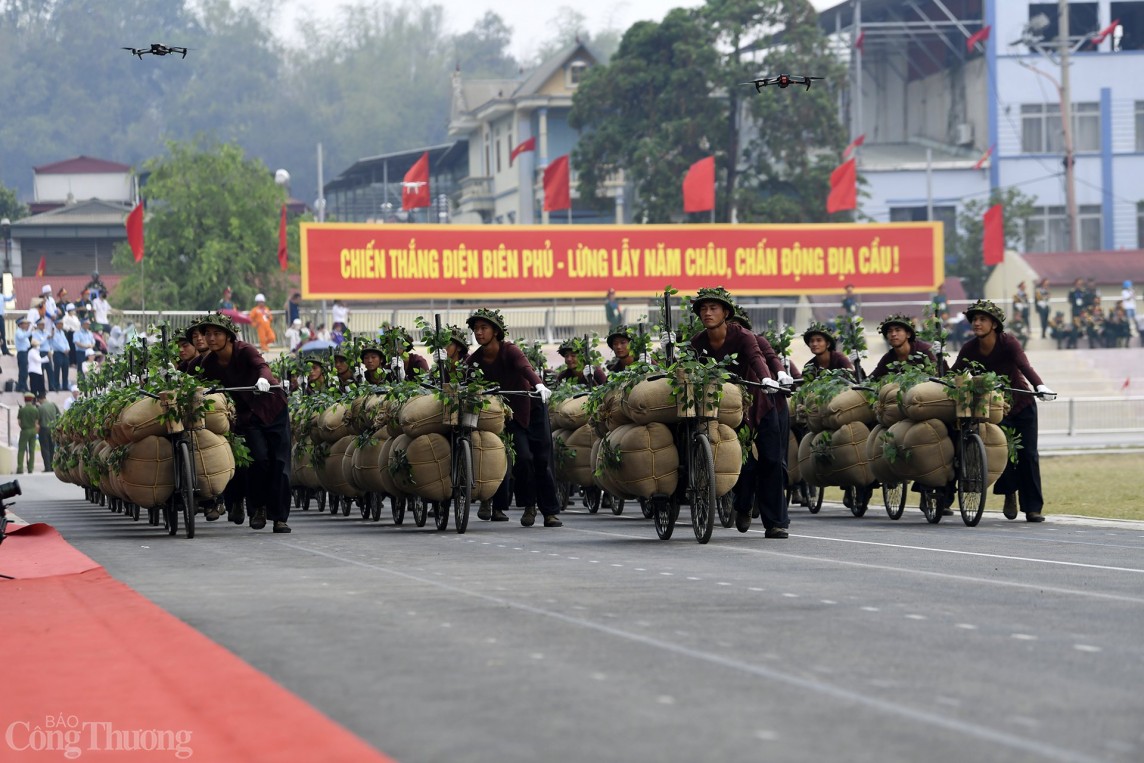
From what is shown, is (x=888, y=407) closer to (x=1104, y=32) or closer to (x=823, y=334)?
(x=823, y=334)

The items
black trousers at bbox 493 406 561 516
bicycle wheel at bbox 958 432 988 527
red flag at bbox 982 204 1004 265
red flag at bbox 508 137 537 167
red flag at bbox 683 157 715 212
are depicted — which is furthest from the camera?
red flag at bbox 508 137 537 167

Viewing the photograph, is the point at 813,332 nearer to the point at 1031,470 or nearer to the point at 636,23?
the point at 1031,470

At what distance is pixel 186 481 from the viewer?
1709cm

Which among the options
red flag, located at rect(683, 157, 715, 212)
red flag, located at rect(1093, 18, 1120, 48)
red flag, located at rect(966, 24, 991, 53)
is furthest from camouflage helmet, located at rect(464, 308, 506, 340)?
red flag, located at rect(966, 24, 991, 53)

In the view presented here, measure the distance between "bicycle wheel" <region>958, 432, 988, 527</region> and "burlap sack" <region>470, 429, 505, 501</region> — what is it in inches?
162

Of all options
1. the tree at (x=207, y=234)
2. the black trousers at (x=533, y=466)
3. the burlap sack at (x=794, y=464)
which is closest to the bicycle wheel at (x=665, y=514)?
the black trousers at (x=533, y=466)

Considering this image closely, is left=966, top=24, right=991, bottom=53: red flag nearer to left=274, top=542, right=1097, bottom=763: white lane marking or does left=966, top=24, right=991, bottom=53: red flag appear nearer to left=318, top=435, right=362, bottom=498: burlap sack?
left=318, top=435, right=362, bottom=498: burlap sack

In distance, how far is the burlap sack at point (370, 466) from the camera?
759 inches

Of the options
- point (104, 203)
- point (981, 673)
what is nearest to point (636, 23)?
point (104, 203)

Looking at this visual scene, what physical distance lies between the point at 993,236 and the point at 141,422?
4726 centimetres

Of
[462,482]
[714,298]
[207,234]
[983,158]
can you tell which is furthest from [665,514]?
[983,158]

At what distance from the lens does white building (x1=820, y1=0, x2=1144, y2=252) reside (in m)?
74.1

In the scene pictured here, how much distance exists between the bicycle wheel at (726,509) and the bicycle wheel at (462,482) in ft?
7.11

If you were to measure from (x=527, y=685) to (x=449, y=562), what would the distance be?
6139 mm
